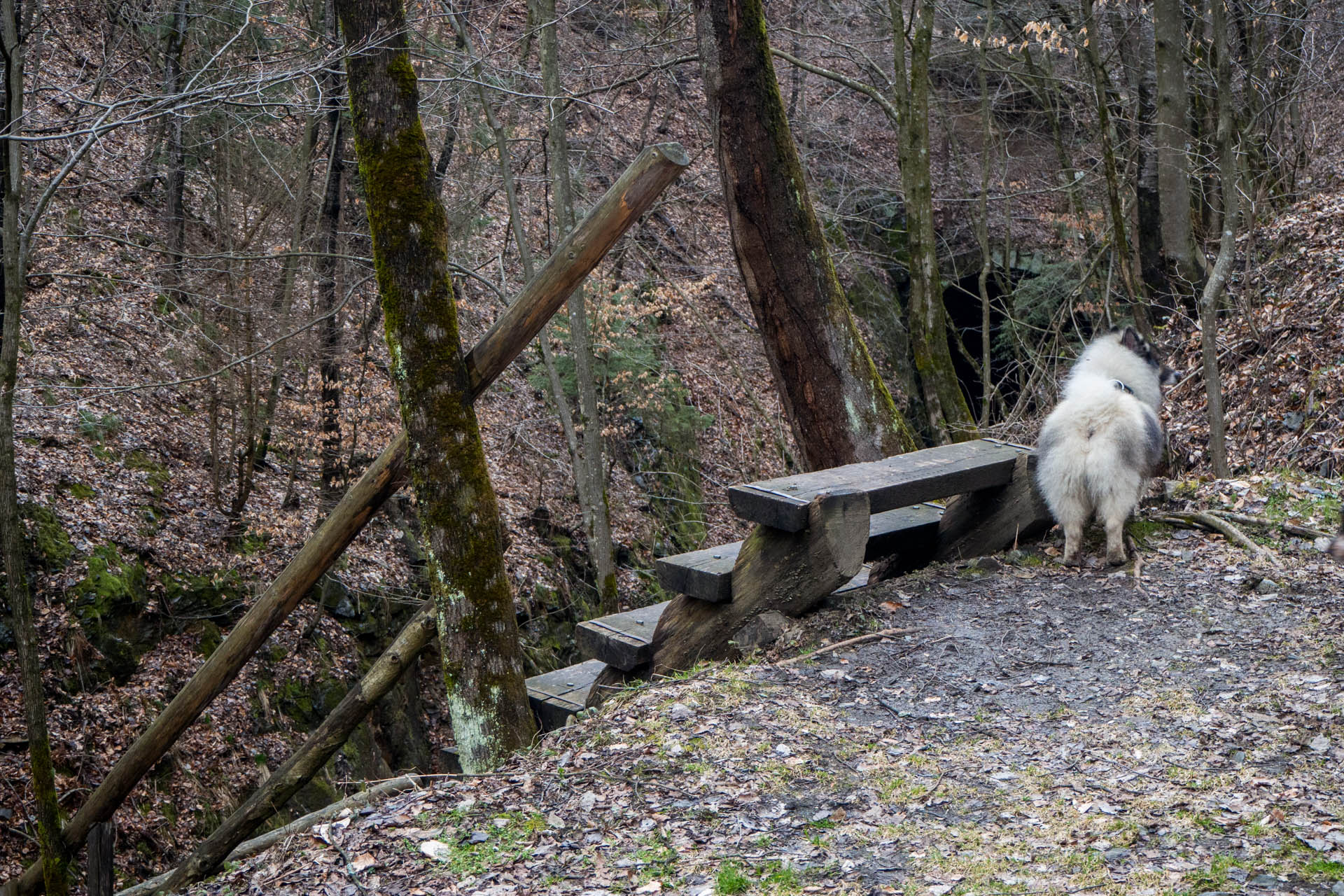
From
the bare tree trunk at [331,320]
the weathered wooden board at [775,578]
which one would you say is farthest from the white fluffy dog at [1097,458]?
the bare tree trunk at [331,320]

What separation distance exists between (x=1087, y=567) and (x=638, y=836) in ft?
11.7

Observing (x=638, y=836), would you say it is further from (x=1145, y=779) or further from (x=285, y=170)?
(x=285, y=170)

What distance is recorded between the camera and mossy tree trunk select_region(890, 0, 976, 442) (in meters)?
11.2

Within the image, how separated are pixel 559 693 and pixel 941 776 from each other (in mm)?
2526

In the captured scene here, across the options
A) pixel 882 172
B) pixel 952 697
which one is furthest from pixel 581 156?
pixel 952 697

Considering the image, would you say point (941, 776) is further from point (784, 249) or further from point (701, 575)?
point (784, 249)

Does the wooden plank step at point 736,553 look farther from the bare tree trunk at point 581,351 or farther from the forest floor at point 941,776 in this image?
the bare tree trunk at point 581,351

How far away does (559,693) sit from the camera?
5.71m

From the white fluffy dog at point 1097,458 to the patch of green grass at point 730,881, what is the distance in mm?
3400

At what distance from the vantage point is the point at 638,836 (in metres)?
3.56

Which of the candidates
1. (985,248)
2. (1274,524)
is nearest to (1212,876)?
(1274,524)

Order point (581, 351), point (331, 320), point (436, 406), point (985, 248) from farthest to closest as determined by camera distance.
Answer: point (985, 248) → point (581, 351) → point (331, 320) → point (436, 406)

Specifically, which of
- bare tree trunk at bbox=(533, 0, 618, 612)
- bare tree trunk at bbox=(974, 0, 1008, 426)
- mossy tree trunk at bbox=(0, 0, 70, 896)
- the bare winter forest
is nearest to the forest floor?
the bare winter forest

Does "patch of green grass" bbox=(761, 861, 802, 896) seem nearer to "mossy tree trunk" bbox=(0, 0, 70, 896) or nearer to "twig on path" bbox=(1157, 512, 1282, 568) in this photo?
"twig on path" bbox=(1157, 512, 1282, 568)
